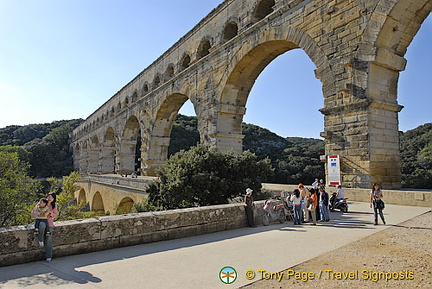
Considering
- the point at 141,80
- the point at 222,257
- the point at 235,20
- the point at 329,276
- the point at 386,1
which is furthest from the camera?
the point at 141,80

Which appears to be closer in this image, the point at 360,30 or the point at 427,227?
the point at 427,227

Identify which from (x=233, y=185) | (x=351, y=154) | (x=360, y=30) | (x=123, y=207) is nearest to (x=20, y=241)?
(x=233, y=185)

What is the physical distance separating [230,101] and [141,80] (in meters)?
12.8

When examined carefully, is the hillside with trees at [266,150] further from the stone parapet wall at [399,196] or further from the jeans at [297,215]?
the jeans at [297,215]

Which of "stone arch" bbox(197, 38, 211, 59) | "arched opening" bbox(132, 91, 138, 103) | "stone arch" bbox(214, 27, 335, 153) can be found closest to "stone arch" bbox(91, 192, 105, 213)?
"arched opening" bbox(132, 91, 138, 103)

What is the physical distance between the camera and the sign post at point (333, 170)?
841 cm

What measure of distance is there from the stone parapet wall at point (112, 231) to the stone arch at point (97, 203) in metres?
21.0

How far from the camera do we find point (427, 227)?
193 inches

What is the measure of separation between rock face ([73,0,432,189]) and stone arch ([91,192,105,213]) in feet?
33.6

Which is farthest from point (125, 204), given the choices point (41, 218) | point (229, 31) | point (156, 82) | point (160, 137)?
point (41, 218)

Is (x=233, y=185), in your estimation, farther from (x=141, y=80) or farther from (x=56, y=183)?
(x=141, y=80)

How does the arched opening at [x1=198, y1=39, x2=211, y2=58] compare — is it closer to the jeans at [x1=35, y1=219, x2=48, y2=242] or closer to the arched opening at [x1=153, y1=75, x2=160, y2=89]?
the arched opening at [x1=153, y1=75, x2=160, y2=89]

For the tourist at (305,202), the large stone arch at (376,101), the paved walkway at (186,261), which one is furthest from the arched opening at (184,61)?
the paved walkway at (186,261)

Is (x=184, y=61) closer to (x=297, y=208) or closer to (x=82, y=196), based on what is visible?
(x=297, y=208)
